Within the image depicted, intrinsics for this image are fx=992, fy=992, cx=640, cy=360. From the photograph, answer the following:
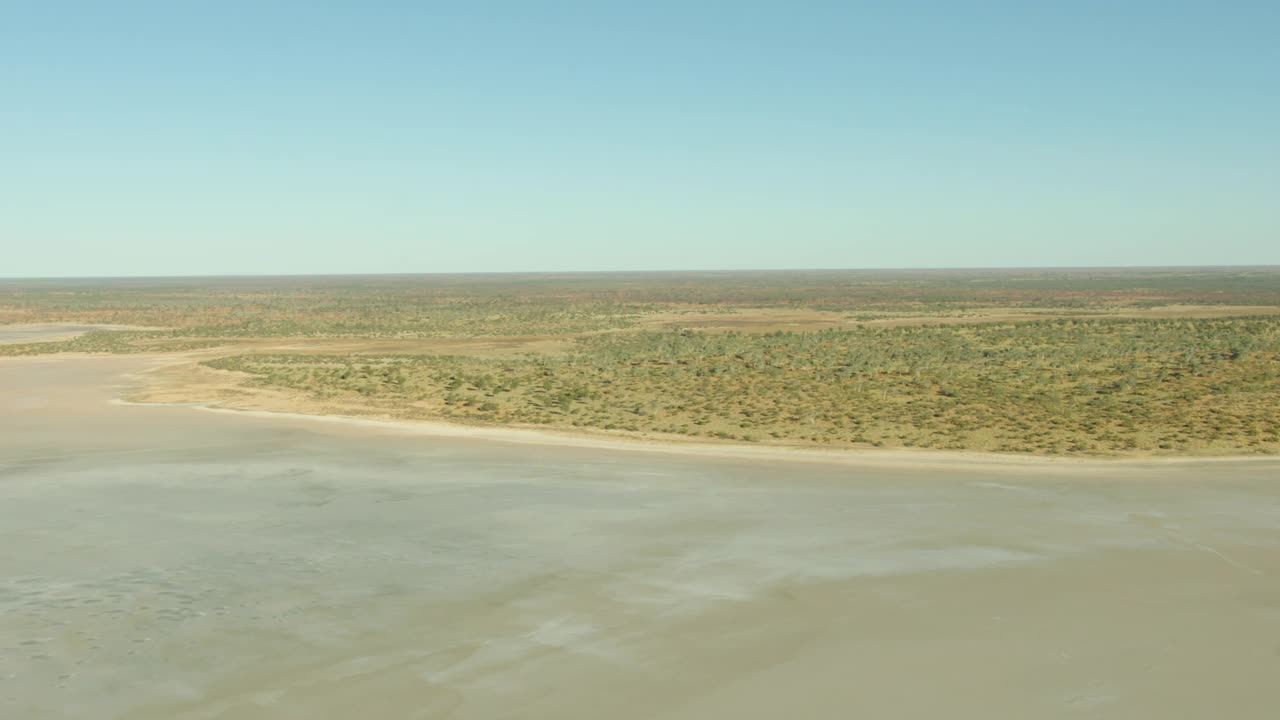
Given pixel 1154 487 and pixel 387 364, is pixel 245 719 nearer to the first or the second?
pixel 1154 487

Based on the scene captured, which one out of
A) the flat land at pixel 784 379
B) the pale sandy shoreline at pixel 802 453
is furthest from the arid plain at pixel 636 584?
the flat land at pixel 784 379

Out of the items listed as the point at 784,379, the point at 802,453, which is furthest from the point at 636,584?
the point at 784,379

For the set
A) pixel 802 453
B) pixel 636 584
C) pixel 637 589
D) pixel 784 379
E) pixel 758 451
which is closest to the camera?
pixel 637 589

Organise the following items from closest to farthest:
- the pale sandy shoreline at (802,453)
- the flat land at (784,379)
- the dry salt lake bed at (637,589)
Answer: the dry salt lake bed at (637,589), the pale sandy shoreline at (802,453), the flat land at (784,379)

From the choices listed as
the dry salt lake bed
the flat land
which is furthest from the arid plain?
the flat land

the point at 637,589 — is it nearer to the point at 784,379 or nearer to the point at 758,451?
the point at 758,451

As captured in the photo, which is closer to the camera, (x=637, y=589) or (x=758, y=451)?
(x=637, y=589)

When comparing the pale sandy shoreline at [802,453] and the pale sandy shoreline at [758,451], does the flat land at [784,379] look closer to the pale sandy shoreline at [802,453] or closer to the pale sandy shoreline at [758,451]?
the pale sandy shoreline at [758,451]

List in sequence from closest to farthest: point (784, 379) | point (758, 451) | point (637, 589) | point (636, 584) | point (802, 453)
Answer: point (637, 589), point (636, 584), point (802, 453), point (758, 451), point (784, 379)

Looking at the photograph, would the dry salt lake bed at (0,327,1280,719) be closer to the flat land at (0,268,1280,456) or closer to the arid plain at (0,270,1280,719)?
the arid plain at (0,270,1280,719)
